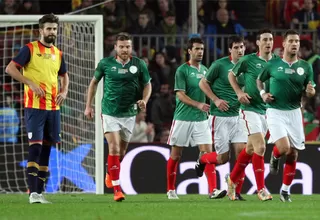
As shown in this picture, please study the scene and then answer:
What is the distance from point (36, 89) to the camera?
40.8 ft

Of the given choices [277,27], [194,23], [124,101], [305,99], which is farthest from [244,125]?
[277,27]

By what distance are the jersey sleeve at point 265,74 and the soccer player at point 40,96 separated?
96.9 inches

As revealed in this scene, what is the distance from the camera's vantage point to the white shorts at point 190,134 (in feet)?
47.7

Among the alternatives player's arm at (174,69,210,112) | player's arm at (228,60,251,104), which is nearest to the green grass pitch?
player's arm at (228,60,251,104)

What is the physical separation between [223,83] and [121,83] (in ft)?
4.86

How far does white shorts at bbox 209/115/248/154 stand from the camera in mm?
14336

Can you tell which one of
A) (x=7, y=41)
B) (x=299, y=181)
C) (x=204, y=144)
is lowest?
(x=299, y=181)

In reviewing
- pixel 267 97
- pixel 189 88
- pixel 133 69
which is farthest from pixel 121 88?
pixel 267 97

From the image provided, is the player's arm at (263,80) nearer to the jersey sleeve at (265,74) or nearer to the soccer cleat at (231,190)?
the jersey sleeve at (265,74)

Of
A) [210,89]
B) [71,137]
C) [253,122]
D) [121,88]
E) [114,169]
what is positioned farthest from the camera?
[71,137]

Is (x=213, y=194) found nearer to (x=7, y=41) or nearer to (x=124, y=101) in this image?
(x=124, y=101)

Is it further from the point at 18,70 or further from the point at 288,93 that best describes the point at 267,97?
the point at 18,70

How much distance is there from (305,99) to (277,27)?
2.47 meters

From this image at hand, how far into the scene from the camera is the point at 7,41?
18.0 m
